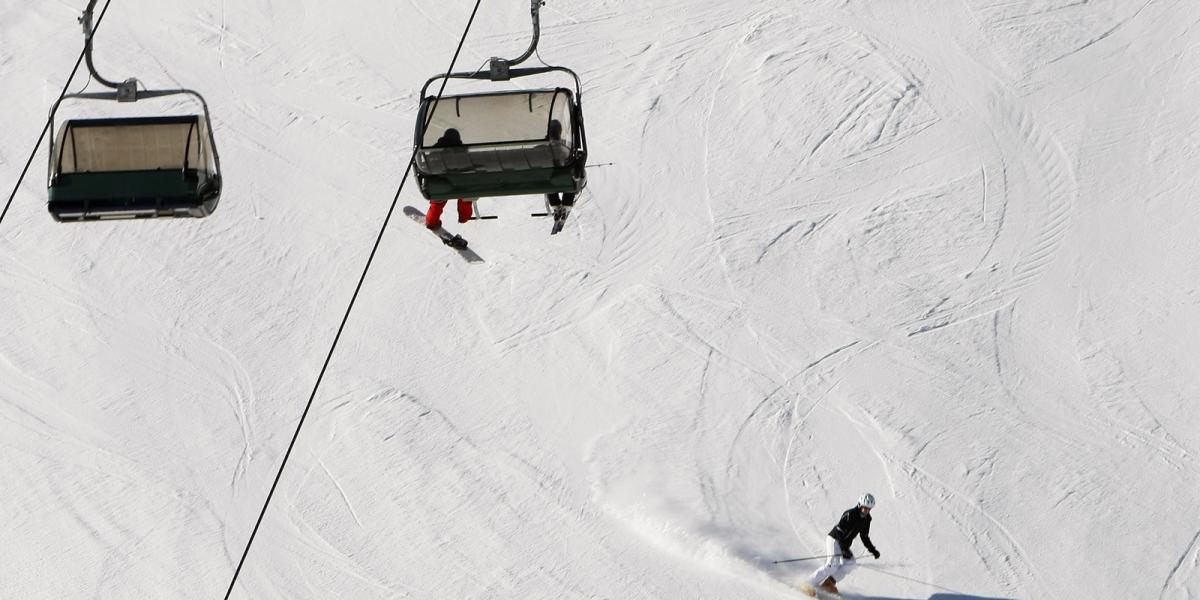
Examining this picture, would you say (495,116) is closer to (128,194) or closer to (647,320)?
(128,194)

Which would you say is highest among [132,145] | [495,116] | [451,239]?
[495,116]

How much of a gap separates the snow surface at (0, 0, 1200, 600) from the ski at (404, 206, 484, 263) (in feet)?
0.47

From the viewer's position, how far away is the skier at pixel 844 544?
17.0 metres

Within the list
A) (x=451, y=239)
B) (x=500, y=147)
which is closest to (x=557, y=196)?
(x=500, y=147)

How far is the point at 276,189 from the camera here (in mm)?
21141

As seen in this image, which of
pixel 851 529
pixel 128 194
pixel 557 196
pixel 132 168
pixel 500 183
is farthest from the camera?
pixel 851 529

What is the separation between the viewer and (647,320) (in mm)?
19594

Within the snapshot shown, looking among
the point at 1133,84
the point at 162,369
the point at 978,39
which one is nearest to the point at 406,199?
the point at 162,369

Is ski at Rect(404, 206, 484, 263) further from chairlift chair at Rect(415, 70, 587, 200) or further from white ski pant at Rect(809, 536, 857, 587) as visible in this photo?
white ski pant at Rect(809, 536, 857, 587)

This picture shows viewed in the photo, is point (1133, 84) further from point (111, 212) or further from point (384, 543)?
point (111, 212)

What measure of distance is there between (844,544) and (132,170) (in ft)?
21.9

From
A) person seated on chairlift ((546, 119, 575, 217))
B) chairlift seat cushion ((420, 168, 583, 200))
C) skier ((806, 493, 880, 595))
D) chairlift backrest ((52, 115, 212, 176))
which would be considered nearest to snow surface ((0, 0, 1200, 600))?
skier ((806, 493, 880, 595))

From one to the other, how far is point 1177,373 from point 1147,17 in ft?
16.0

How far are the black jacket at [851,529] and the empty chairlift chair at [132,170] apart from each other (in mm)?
5998
